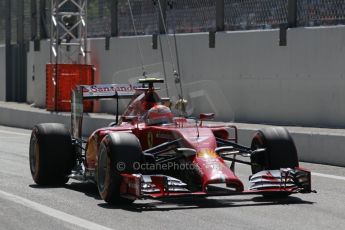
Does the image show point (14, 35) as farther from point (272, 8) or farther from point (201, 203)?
point (201, 203)

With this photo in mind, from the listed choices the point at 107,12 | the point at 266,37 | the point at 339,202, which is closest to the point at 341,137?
the point at 339,202

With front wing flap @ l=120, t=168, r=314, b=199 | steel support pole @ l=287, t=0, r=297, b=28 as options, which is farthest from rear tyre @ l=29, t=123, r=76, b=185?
steel support pole @ l=287, t=0, r=297, b=28

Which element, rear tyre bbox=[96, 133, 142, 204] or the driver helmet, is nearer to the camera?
rear tyre bbox=[96, 133, 142, 204]

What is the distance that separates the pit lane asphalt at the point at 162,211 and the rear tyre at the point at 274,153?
0.43 metres

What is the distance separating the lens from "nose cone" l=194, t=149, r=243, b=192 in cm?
1065

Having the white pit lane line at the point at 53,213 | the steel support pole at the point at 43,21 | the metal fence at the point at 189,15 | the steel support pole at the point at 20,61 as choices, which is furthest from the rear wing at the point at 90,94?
the steel support pole at the point at 20,61

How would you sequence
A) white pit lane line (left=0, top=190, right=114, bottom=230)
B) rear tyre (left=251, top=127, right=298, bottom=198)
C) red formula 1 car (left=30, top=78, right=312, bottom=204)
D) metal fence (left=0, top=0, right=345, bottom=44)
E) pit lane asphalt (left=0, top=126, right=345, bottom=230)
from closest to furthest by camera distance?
white pit lane line (left=0, top=190, right=114, bottom=230), pit lane asphalt (left=0, top=126, right=345, bottom=230), red formula 1 car (left=30, top=78, right=312, bottom=204), rear tyre (left=251, top=127, right=298, bottom=198), metal fence (left=0, top=0, right=345, bottom=44)

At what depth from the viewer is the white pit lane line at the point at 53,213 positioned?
962cm

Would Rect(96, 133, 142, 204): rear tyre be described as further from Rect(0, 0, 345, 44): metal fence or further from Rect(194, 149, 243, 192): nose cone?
Rect(0, 0, 345, 44): metal fence

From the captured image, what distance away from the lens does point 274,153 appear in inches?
466

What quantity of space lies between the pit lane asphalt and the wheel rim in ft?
0.76

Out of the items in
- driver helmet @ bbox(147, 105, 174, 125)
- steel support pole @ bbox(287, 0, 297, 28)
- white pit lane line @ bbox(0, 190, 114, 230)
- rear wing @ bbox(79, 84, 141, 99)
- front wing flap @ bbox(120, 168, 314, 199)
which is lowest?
white pit lane line @ bbox(0, 190, 114, 230)

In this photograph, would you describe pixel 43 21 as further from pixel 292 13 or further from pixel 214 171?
pixel 214 171

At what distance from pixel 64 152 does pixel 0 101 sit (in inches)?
1157
